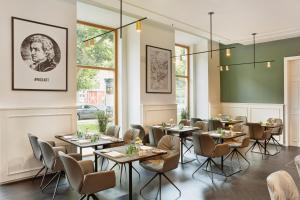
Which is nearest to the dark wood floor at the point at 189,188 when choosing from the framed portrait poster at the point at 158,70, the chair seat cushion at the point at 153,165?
the chair seat cushion at the point at 153,165

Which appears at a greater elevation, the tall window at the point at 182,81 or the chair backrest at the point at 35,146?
the tall window at the point at 182,81

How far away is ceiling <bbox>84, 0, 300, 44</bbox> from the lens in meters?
4.99

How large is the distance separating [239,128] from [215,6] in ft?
9.71

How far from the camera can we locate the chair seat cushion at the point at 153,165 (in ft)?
11.8

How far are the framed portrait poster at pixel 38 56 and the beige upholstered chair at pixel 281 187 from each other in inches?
168

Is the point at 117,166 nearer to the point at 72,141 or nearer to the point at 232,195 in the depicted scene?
the point at 72,141

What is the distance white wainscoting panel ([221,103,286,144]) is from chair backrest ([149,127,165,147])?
4.63 meters

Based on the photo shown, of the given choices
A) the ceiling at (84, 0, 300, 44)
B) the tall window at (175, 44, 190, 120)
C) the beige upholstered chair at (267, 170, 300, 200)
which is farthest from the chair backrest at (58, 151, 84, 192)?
→ the tall window at (175, 44, 190, 120)

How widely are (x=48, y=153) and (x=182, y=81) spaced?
6.54 metres

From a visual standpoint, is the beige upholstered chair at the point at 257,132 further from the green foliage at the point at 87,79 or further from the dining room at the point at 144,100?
the green foliage at the point at 87,79

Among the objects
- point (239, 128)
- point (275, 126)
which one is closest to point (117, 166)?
point (239, 128)

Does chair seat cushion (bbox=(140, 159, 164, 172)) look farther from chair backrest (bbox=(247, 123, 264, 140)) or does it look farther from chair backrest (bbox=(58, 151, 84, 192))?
chair backrest (bbox=(247, 123, 264, 140))

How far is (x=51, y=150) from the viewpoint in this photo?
3611mm

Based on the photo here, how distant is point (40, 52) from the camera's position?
469 cm
